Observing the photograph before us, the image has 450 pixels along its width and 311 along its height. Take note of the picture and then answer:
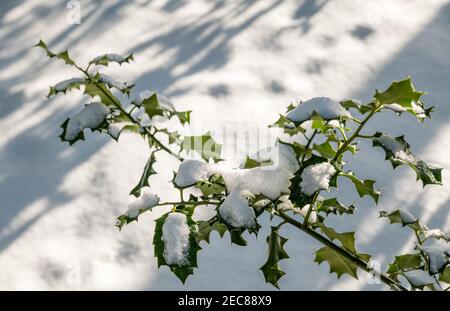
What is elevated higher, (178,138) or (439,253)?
(178,138)

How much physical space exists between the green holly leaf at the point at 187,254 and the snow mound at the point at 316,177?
133mm

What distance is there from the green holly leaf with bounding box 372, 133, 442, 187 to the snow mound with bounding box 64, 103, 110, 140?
32 centimetres

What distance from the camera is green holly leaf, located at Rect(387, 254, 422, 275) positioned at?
0.73 m

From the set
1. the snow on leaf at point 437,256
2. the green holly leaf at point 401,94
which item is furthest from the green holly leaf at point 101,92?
the snow on leaf at point 437,256

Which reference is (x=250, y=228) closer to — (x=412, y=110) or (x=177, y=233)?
(x=177, y=233)

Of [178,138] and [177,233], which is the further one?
[178,138]

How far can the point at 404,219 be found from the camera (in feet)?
2.25

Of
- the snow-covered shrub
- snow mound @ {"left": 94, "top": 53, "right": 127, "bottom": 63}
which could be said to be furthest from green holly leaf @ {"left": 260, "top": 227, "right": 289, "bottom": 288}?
snow mound @ {"left": 94, "top": 53, "right": 127, "bottom": 63}

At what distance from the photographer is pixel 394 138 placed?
622 mm

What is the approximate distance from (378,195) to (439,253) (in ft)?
0.32

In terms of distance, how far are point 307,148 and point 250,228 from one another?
0.43 ft

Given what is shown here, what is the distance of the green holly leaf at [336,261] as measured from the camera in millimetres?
708

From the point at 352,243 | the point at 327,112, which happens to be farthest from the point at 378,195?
the point at 327,112

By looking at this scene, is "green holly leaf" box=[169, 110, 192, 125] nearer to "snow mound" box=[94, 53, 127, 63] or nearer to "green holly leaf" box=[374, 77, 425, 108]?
"snow mound" box=[94, 53, 127, 63]
